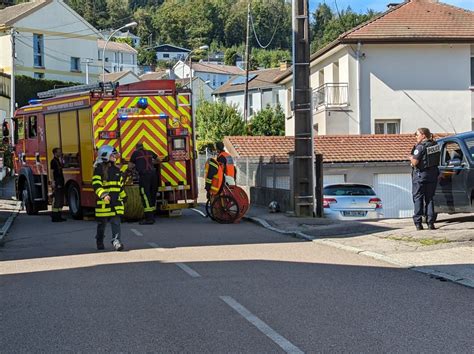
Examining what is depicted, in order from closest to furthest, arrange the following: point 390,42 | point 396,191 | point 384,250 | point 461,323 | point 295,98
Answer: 1. point 461,323
2. point 384,250
3. point 295,98
4. point 396,191
5. point 390,42

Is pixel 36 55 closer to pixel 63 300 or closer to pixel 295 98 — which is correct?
pixel 295 98

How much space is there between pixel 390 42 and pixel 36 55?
36767 millimetres

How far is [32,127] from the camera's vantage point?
2078cm

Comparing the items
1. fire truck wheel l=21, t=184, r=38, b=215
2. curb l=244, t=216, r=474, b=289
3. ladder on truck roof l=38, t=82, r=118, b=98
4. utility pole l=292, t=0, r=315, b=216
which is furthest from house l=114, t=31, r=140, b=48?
curb l=244, t=216, r=474, b=289

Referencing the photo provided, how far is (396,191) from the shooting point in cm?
2922

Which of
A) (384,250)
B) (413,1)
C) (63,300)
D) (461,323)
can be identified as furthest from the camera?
(413,1)

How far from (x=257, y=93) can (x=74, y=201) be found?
52744 millimetres

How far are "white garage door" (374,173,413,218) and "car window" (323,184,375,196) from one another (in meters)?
9.86

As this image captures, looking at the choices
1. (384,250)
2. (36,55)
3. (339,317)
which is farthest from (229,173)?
(36,55)

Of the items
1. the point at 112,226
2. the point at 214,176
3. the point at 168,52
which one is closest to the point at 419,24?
the point at 214,176

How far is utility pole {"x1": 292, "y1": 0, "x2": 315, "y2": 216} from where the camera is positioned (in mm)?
17078

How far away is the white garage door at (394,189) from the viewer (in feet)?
94.4

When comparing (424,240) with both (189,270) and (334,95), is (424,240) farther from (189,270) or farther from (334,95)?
(334,95)

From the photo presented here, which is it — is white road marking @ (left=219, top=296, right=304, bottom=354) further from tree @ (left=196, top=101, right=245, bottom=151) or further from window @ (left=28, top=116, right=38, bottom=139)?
tree @ (left=196, top=101, right=245, bottom=151)
